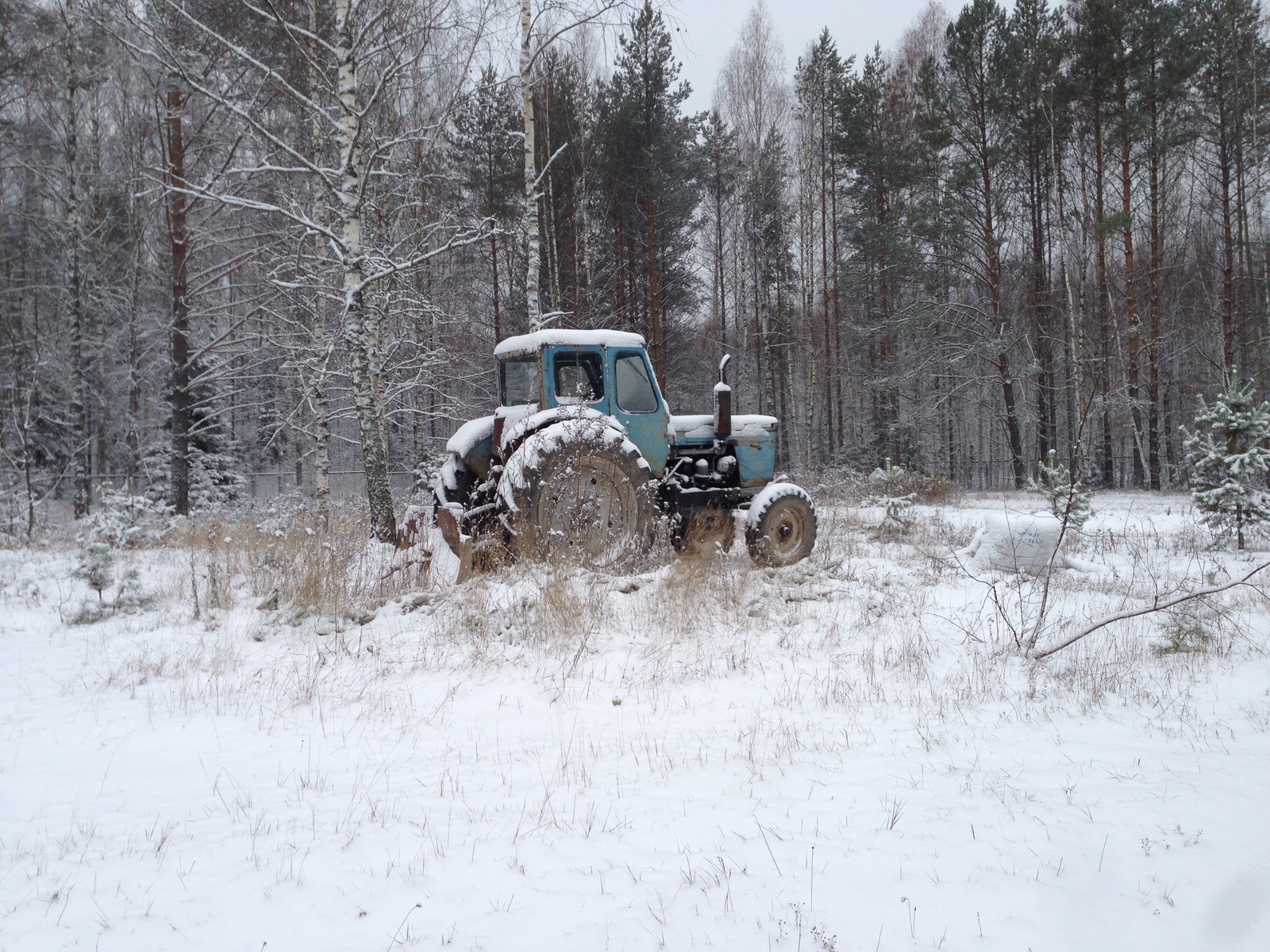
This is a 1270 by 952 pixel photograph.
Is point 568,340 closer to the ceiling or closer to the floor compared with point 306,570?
closer to the ceiling

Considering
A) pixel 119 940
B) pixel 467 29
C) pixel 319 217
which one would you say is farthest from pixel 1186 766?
pixel 319 217

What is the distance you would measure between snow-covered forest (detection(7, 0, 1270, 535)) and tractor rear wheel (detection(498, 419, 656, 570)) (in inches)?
196

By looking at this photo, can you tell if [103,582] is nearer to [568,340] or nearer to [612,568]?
[612,568]

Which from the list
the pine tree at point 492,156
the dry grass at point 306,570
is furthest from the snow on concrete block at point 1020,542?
the pine tree at point 492,156

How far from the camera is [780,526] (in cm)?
707

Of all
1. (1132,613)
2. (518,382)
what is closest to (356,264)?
(518,382)

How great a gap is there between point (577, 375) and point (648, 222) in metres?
11.6

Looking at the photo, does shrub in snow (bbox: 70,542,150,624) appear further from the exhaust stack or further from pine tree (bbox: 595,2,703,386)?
pine tree (bbox: 595,2,703,386)

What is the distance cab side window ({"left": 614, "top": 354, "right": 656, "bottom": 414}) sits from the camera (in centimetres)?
667

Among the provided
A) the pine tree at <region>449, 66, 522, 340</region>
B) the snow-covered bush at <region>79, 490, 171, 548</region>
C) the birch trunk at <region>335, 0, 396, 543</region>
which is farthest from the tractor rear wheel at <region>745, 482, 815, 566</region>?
the pine tree at <region>449, 66, 522, 340</region>

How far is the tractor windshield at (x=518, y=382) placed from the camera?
6.84 meters

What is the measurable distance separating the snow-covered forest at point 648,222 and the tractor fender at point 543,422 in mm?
4294

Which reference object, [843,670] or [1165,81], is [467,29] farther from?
[1165,81]

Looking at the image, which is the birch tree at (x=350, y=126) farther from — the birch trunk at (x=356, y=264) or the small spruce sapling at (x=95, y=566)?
the small spruce sapling at (x=95, y=566)
